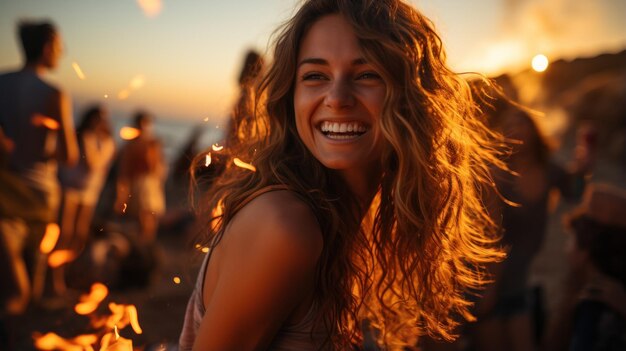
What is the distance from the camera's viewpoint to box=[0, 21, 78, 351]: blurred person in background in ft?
13.4

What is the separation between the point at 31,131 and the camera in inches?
169

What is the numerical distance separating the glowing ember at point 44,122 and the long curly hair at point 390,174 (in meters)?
2.41

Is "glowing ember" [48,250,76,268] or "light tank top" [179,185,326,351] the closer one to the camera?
"light tank top" [179,185,326,351]

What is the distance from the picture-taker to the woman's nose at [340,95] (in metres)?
1.91

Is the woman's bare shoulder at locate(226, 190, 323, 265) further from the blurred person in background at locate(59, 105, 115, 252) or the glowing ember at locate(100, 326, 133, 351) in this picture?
the blurred person in background at locate(59, 105, 115, 252)

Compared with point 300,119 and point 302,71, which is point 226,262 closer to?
point 300,119

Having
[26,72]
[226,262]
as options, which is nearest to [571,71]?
[26,72]

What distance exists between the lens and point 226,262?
5.51ft

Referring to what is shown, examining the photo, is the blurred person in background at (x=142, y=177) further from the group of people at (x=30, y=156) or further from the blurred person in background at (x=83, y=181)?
the group of people at (x=30, y=156)

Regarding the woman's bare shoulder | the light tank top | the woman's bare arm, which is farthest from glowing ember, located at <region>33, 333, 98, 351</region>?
the woman's bare shoulder

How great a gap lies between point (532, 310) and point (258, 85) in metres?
2.86

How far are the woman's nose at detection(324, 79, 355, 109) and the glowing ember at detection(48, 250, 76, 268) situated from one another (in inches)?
190

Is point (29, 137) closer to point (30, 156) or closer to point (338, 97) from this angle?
point (30, 156)

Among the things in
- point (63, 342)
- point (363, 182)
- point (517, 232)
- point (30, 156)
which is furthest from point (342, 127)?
point (30, 156)
